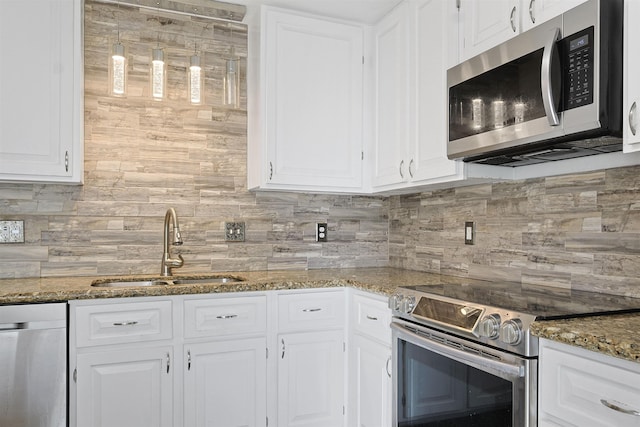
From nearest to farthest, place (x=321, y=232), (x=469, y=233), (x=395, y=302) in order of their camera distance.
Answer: (x=395, y=302) < (x=469, y=233) < (x=321, y=232)

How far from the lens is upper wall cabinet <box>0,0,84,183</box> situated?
2.26 metres

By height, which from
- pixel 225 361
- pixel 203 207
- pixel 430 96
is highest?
pixel 430 96

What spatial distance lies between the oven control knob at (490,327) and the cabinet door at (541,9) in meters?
1.02

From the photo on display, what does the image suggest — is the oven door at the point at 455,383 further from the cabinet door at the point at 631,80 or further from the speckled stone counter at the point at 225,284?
the cabinet door at the point at 631,80

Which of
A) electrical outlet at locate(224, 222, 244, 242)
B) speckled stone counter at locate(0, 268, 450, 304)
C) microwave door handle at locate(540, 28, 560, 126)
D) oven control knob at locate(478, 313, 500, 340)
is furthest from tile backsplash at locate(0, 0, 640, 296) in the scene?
oven control knob at locate(478, 313, 500, 340)

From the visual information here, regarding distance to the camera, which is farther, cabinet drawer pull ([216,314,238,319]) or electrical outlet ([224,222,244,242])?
electrical outlet ([224,222,244,242])

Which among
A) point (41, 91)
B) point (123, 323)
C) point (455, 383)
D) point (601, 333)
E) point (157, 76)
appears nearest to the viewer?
point (601, 333)

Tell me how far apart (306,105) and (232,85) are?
0.43 metres

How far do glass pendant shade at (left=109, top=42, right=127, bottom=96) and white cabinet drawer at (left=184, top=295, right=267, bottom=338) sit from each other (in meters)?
1.03

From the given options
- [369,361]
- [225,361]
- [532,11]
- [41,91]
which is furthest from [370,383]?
[41,91]

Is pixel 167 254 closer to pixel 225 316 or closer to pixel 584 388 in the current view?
pixel 225 316

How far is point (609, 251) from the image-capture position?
187 cm

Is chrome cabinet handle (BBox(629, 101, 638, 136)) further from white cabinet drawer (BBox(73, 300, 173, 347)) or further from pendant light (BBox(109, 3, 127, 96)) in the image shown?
pendant light (BBox(109, 3, 127, 96))

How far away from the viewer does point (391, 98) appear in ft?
8.73
